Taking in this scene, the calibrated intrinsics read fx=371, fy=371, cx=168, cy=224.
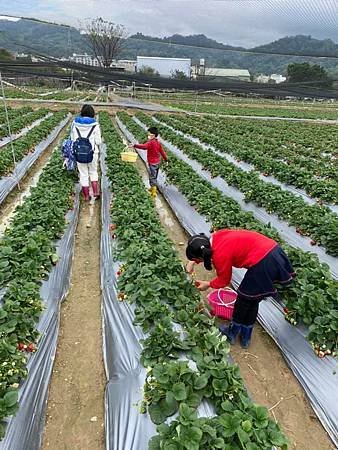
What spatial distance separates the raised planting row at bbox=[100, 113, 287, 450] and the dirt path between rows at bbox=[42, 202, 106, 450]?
0.57 metres

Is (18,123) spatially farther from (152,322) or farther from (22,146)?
(152,322)

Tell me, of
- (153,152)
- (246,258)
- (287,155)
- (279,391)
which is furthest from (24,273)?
(287,155)

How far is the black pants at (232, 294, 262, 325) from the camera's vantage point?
12.6ft

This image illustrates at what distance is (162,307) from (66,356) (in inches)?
48.4

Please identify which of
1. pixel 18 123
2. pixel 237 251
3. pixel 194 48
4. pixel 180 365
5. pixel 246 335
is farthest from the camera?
pixel 194 48

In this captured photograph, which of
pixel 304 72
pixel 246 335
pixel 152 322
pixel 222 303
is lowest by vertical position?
pixel 246 335

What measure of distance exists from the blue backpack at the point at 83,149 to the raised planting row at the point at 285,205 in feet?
11.3

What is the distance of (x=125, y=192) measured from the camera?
7.72m

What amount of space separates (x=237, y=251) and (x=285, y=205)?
4002mm

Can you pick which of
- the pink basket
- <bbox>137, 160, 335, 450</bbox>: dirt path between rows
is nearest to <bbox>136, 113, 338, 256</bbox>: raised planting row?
the pink basket

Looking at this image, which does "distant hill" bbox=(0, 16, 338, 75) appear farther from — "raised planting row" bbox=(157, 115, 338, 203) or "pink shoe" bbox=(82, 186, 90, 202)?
"pink shoe" bbox=(82, 186, 90, 202)

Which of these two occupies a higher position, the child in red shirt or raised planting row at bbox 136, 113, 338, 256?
the child in red shirt

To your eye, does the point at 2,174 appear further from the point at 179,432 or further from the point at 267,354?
the point at 179,432

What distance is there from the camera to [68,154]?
848 cm
